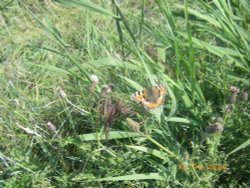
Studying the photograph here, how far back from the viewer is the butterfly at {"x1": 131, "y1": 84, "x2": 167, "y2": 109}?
3.79 feet

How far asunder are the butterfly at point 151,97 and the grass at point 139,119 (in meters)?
0.04

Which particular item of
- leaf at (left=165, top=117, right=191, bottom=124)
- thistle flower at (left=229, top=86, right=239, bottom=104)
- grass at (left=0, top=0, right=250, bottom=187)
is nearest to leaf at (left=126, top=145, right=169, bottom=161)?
grass at (left=0, top=0, right=250, bottom=187)

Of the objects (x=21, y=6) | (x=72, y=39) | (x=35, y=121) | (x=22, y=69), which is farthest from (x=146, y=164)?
(x=21, y=6)

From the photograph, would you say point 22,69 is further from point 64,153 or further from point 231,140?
point 231,140

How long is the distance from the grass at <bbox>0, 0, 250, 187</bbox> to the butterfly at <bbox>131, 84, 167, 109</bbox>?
44mm

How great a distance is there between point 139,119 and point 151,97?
22 centimetres

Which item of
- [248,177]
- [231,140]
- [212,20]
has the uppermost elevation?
[212,20]

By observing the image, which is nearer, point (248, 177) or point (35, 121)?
point (248, 177)

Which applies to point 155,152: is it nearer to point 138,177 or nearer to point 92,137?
point 138,177

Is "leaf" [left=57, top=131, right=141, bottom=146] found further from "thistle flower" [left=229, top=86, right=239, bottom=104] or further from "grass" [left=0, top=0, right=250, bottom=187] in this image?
"thistle flower" [left=229, top=86, right=239, bottom=104]

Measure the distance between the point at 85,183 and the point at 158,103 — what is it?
314mm

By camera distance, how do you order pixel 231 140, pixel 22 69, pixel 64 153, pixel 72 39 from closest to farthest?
1. pixel 231 140
2. pixel 64 153
3. pixel 22 69
4. pixel 72 39

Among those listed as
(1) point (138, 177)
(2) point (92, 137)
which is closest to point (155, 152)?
(1) point (138, 177)

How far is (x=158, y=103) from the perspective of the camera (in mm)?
1163
